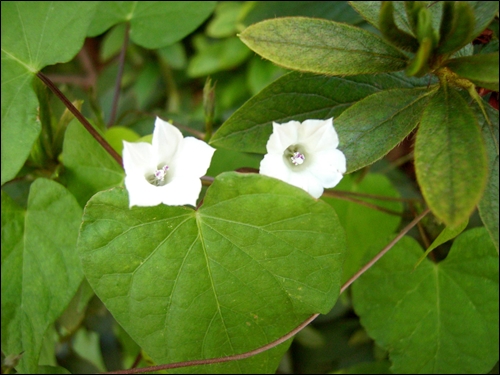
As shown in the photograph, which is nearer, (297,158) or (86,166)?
(297,158)

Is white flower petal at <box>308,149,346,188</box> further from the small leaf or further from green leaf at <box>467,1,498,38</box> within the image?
green leaf at <box>467,1,498,38</box>

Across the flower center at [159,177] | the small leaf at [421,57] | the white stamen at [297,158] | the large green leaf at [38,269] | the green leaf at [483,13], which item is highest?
the green leaf at [483,13]

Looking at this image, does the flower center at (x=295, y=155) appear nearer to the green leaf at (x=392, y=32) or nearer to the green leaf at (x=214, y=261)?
the green leaf at (x=214, y=261)

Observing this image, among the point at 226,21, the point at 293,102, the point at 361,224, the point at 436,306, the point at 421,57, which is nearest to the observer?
the point at 421,57

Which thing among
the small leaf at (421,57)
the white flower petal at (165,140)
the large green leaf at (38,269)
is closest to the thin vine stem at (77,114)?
the large green leaf at (38,269)

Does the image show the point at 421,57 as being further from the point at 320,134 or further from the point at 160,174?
the point at 160,174

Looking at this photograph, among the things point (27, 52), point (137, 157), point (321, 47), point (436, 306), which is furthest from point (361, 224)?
point (27, 52)

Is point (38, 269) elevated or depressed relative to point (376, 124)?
depressed
